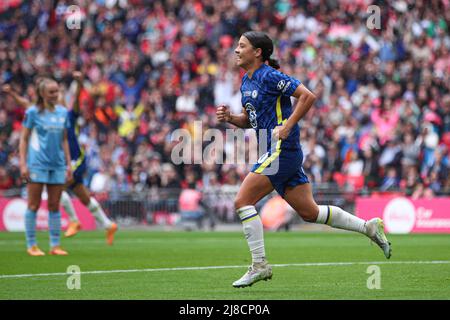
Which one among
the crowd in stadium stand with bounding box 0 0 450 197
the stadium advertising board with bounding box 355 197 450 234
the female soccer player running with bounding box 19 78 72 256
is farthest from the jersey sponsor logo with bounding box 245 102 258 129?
the crowd in stadium stand with bounding box 0 0 450 197

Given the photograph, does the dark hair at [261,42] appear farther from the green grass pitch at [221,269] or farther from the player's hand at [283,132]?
the green grass pitch at [221,269]

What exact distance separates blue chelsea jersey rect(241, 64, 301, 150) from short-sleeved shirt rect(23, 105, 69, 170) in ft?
17.9

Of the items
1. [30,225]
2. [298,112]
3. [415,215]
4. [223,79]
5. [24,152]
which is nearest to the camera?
[298,112]

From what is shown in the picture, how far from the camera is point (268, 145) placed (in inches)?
395

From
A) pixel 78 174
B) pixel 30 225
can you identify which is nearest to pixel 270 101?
pixel 30 225

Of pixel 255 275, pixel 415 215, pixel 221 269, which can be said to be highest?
pixel 415 215

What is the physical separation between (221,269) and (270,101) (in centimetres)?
286

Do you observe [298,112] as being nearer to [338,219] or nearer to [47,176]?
[338,219]

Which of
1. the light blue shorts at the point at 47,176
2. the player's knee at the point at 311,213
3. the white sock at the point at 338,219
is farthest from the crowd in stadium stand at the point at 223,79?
the player's knee at the point at 311,213

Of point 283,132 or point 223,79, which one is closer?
point 283,132

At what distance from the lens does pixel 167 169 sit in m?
25.1

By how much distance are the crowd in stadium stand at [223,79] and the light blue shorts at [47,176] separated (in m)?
10.0

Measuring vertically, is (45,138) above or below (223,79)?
below
